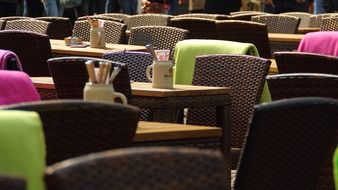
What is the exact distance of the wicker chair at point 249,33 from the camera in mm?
9680

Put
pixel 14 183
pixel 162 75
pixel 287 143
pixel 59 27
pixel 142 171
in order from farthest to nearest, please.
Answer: pixel 59 27 < pixel 162 75 < pixel 287 143 < pixel 142 171 < pixel 14 183

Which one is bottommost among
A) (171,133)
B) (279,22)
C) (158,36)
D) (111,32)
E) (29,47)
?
(279,22)

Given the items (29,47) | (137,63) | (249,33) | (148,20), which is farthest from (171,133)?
(148,20)

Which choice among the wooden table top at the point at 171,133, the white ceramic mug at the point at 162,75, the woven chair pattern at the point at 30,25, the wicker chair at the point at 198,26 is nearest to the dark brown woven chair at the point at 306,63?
the white ceramic mug at the point at 162,75

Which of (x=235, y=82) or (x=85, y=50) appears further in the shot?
(x=85, y=50)

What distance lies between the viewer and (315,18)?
45.2 ft

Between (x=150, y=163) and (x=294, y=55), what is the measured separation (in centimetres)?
342

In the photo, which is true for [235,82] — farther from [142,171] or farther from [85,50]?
[142,171]

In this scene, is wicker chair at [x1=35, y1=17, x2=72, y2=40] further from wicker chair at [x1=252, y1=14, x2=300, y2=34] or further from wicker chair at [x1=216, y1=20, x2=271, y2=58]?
wicker chair at [x1=216, y1=20, x2=271, y2=58]

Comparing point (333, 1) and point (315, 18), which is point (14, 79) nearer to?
point (315, 18)

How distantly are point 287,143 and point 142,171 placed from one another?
1.62 m

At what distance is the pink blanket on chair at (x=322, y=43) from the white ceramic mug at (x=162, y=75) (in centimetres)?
174

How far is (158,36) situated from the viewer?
31.5ft

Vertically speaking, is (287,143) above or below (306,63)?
above
